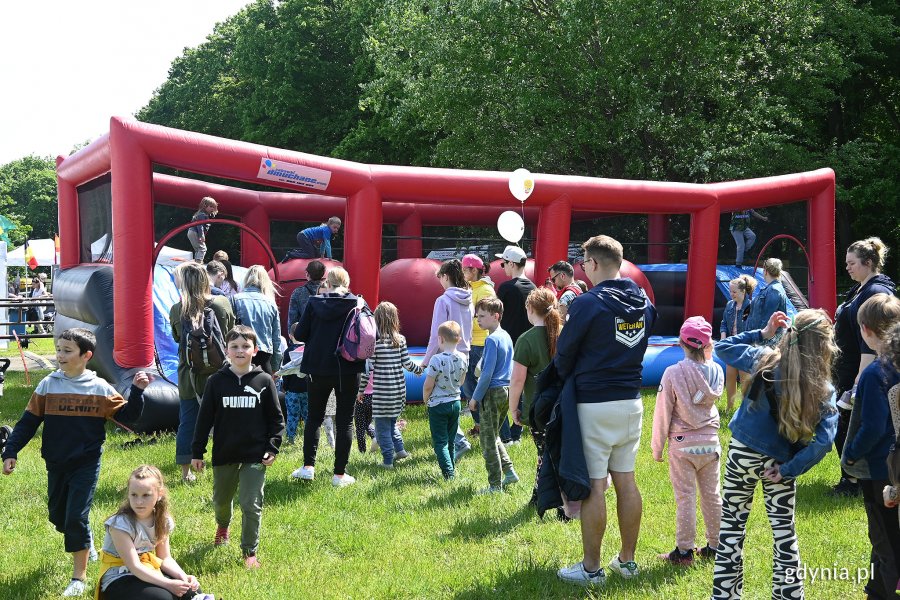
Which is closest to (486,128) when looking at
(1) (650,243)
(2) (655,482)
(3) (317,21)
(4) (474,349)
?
(1) (650,243)

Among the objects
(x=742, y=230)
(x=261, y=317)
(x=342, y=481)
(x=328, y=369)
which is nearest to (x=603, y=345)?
(x=328, y=369)

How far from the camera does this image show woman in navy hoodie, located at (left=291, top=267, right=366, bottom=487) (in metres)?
5.83

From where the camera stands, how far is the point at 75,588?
4.05 meters

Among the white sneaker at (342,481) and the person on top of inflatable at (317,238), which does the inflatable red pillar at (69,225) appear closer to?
the person on top of inflatable at (317,238)

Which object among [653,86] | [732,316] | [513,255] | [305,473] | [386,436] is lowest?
[305,473]

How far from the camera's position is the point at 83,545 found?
4.08m

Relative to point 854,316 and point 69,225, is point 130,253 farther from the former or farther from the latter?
point 854,316

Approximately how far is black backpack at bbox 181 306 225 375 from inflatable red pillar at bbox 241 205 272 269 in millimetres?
4293

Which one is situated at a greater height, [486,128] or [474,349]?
[486,128]

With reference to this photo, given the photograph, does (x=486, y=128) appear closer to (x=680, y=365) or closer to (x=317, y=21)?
(x=317, y=21)

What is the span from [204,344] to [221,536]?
65.5 inches

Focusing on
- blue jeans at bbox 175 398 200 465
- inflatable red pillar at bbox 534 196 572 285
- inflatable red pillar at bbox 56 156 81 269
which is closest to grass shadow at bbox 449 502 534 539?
blue jeans at bbox 175 398 200 465

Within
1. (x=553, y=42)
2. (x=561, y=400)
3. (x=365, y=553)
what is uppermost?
(x=553, y=42)

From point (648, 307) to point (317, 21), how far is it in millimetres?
23938
